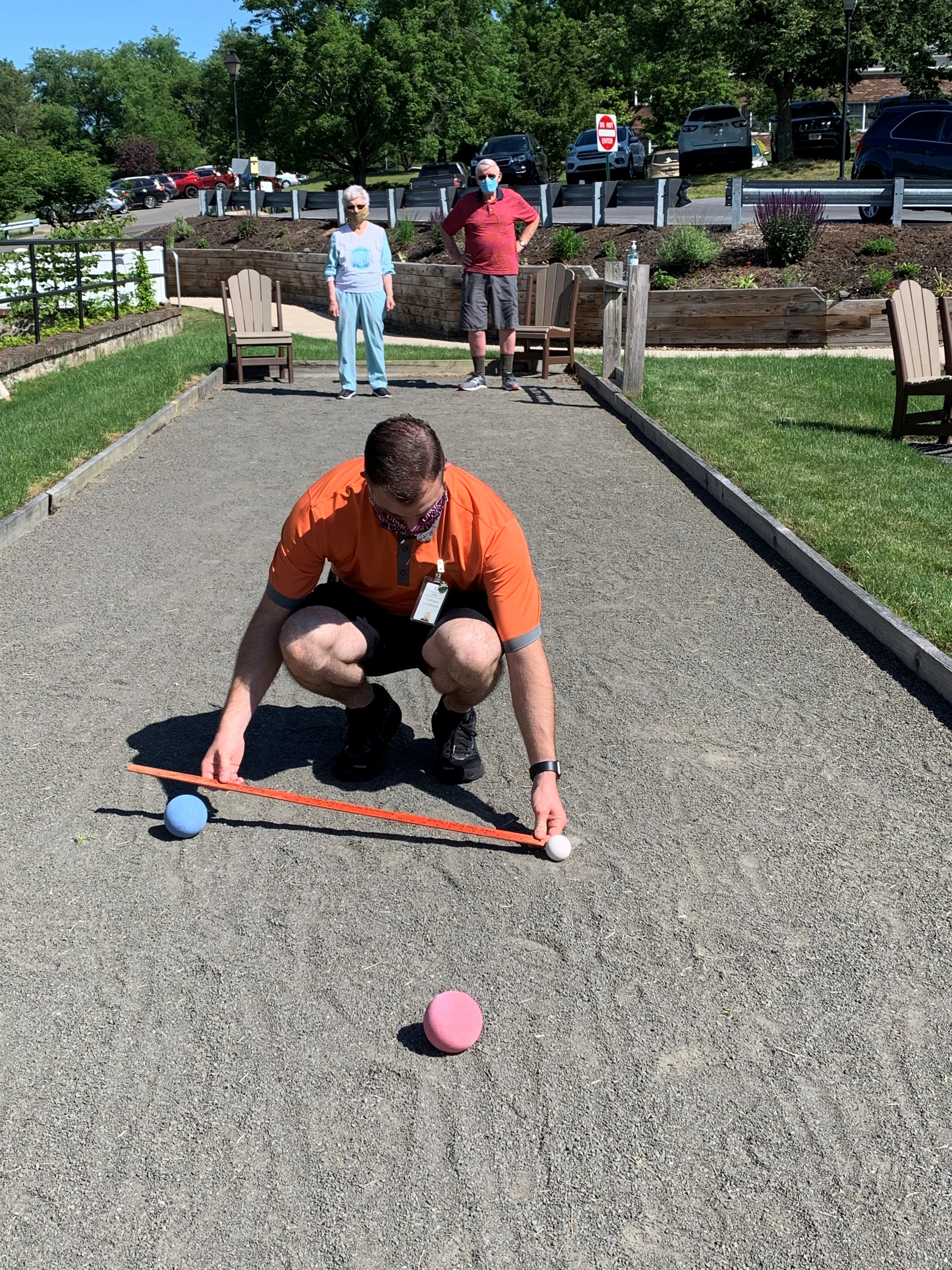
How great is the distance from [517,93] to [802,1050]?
58.1 meters

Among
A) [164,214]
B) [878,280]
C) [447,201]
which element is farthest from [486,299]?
[164,214]

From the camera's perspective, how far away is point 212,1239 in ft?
8.20

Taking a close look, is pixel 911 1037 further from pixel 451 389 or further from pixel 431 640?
pixel 451 389

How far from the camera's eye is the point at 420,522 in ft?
12.5

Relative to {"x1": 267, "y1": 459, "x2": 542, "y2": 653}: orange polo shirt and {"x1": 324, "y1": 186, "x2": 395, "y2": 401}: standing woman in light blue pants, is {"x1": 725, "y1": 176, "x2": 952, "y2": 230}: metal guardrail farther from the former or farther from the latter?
{"x1": 267, "y1": 459, "x2": 542, "y2": 653}: orange polo shirt

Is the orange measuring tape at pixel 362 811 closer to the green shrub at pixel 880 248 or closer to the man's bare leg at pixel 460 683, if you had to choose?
the man's bare leg at pixel 460 683

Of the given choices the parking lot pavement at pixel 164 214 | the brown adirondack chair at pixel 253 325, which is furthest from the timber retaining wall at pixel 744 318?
the parking lot pavement at pixel 164 214

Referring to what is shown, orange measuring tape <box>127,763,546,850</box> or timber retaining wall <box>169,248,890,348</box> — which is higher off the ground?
timber retaining wall <box>169,248,890,348</box>

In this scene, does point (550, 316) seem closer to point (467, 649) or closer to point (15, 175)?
point (467, 649)

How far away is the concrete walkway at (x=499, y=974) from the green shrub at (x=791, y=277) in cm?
1332

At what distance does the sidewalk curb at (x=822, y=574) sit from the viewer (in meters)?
5.41

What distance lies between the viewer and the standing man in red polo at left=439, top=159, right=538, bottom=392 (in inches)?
519

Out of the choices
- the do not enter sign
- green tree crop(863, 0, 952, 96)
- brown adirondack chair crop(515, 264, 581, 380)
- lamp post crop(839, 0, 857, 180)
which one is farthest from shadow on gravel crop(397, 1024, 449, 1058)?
green tree crop(863, 0, 952, 96)

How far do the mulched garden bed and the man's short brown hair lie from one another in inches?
613
